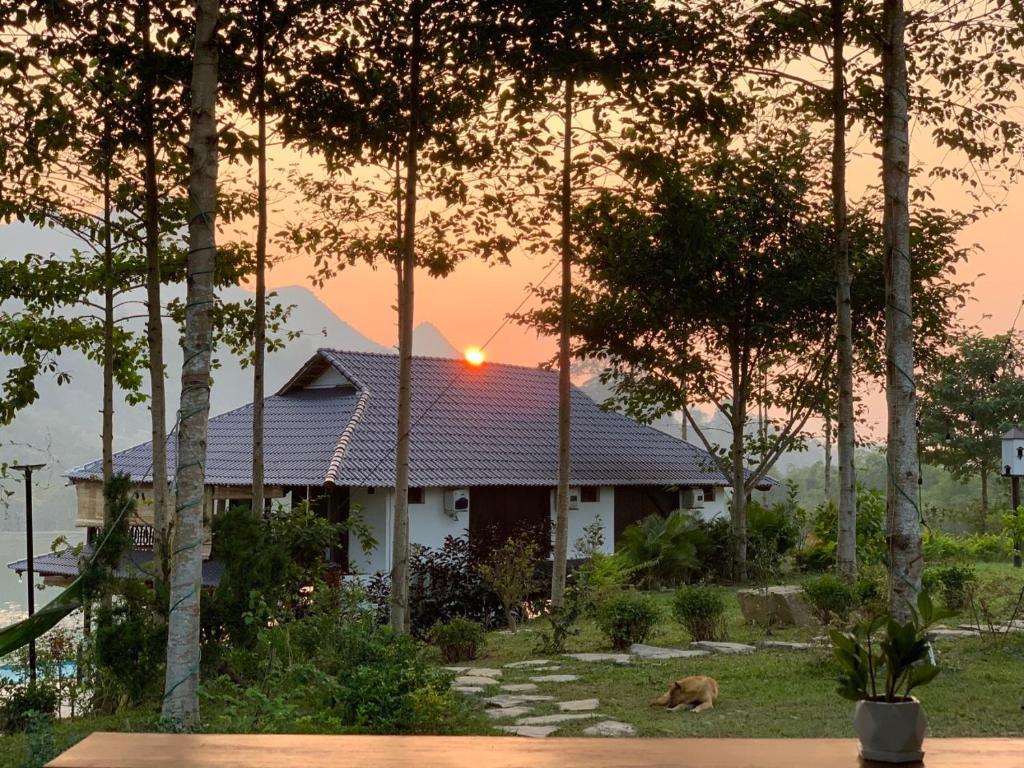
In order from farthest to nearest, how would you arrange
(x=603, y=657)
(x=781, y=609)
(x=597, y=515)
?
(x=597, y=515) → (x=781, y=609) → (x=603, y=657)

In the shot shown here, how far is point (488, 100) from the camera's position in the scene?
11273mm

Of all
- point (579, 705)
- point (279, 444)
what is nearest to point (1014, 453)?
point (279, 444)

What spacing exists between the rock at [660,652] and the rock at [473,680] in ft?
5.55

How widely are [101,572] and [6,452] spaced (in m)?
93.8

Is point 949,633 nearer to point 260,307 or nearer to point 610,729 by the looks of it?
point 610,729

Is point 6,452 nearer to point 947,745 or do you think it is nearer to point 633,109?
point 633,109

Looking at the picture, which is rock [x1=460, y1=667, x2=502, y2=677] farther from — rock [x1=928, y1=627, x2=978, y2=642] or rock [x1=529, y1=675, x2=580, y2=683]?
rock [x1=928, y1=627, x2=978, y2=642]

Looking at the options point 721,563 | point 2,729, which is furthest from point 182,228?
point 721,563

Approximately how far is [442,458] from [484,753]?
18.7 meters

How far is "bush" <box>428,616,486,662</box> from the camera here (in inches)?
429

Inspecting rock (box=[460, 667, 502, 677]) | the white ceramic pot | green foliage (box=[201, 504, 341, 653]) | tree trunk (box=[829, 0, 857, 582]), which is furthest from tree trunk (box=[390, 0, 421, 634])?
the white ceramic pot

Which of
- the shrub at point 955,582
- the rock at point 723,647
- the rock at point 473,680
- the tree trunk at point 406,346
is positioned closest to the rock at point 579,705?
the rock at point 473,680

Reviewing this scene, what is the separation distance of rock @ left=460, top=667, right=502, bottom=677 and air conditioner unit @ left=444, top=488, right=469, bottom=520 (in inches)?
428

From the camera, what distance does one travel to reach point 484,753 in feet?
10.4
